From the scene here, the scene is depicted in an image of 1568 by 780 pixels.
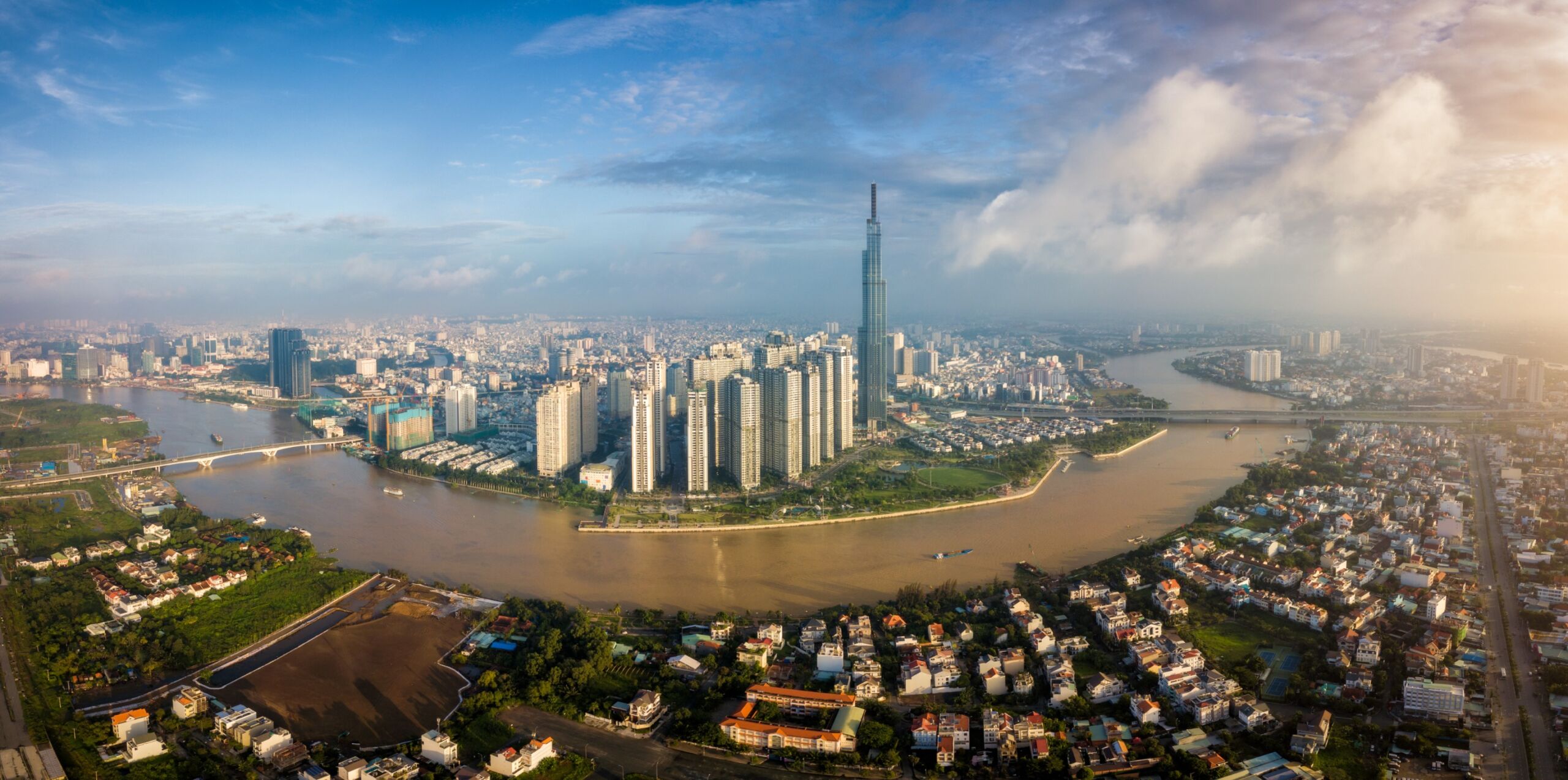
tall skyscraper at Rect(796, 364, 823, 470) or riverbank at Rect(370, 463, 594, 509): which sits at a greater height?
tall skyscraper at Rect(796, 364, 823, 470)

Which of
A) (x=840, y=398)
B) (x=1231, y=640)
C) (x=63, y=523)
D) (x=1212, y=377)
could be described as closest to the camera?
(x=1231, y=640)

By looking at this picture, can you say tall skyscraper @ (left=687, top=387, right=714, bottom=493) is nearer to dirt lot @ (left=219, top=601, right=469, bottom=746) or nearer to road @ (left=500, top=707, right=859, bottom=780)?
dirt lot @ (left=219, top=601, right=469, bottom=746)

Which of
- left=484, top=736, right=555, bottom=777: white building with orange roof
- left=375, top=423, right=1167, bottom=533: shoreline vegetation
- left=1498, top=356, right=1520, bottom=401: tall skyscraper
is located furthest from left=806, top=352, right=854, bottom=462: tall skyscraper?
left=1498, top=356, right=1520, bottom=401: tall skyscraper

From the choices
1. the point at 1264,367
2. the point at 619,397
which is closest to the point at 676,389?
the point at 619,397

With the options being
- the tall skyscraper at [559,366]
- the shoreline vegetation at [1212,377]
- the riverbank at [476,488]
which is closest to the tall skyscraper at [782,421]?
the riverbank at [476,488]

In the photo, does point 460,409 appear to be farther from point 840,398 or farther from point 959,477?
point 959,477
